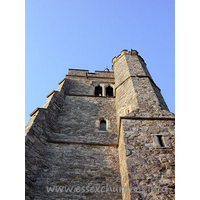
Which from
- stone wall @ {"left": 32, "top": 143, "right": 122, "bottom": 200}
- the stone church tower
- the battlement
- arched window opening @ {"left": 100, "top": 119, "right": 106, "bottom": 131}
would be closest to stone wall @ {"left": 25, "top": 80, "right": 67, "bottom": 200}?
the stone church tower

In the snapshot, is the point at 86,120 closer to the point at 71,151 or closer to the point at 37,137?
the point at 71,151

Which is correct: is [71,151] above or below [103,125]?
below

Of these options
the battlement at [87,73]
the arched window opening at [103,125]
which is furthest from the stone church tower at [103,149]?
the battlement at [87,73]

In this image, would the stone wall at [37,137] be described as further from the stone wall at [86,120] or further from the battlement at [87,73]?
the battlement at [87,73]

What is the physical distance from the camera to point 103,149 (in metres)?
7.23

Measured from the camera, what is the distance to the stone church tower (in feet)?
15.4

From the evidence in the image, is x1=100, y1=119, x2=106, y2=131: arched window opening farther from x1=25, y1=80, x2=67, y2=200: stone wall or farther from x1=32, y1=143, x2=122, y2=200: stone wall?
x1=25, y1=80, x2=67, y2=200: stone wall

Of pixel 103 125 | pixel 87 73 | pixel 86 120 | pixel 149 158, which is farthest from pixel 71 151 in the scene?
pixel 87 73

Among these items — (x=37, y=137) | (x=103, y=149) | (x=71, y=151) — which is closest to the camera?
(x=37, y=137)

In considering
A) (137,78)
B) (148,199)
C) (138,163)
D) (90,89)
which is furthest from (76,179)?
(90,89)

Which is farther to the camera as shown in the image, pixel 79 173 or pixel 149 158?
pixel 79 173

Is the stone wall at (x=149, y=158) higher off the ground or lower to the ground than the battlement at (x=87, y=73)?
lower

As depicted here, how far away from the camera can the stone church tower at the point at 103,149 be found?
4688 millimetres

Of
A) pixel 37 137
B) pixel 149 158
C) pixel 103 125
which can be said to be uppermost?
pixel 103 125
